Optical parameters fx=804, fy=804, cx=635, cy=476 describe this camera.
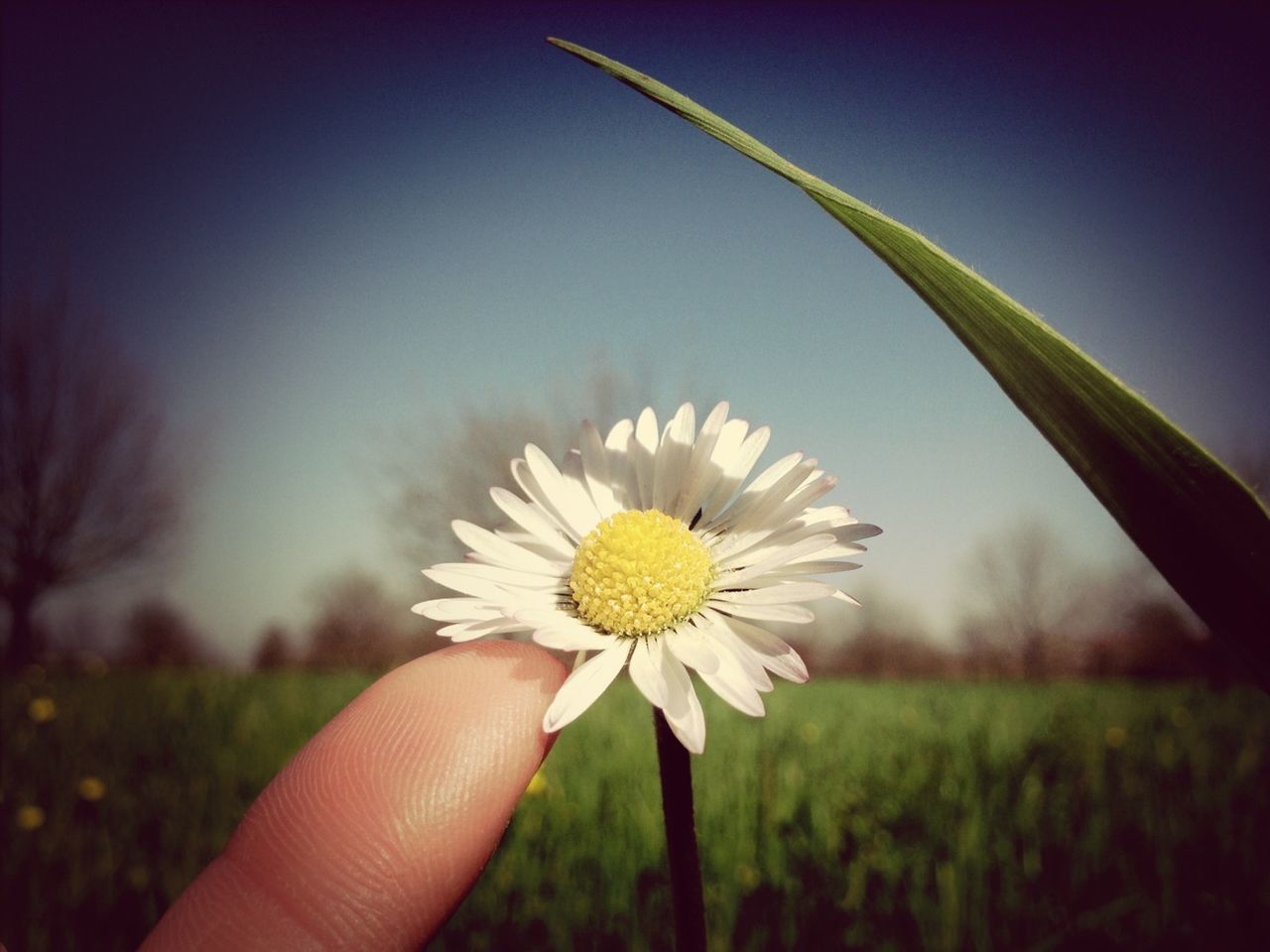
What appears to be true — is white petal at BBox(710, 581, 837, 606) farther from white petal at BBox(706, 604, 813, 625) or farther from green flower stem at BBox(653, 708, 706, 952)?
green flower stem at BBox(653, 708, 706, 952)

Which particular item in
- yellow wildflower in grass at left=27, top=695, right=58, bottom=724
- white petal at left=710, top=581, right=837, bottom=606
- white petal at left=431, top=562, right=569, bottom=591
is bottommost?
yellow wildflower in grass at left=27, top=695, right=58, bottom=724

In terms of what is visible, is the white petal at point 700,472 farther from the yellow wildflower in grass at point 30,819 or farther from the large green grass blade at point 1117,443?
the yellow wildflower in grass at point 30,819

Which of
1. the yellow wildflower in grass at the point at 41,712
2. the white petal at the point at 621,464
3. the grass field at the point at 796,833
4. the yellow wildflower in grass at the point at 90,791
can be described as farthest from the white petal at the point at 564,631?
the yellow wildflower in grass at the point at 41,712

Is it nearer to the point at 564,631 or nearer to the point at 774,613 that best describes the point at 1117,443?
the point at 774,613

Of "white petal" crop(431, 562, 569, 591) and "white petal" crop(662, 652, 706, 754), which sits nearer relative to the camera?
"white petal" crop(662, 652, 706, 754)

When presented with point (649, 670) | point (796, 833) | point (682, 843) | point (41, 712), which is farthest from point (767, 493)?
point (41, 712)

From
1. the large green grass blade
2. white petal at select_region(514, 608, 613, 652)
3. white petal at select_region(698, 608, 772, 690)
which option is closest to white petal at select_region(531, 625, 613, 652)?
white petal at select_region(514, 608, 613, 652)

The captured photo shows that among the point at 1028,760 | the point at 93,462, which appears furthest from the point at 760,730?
the point at 93,462
